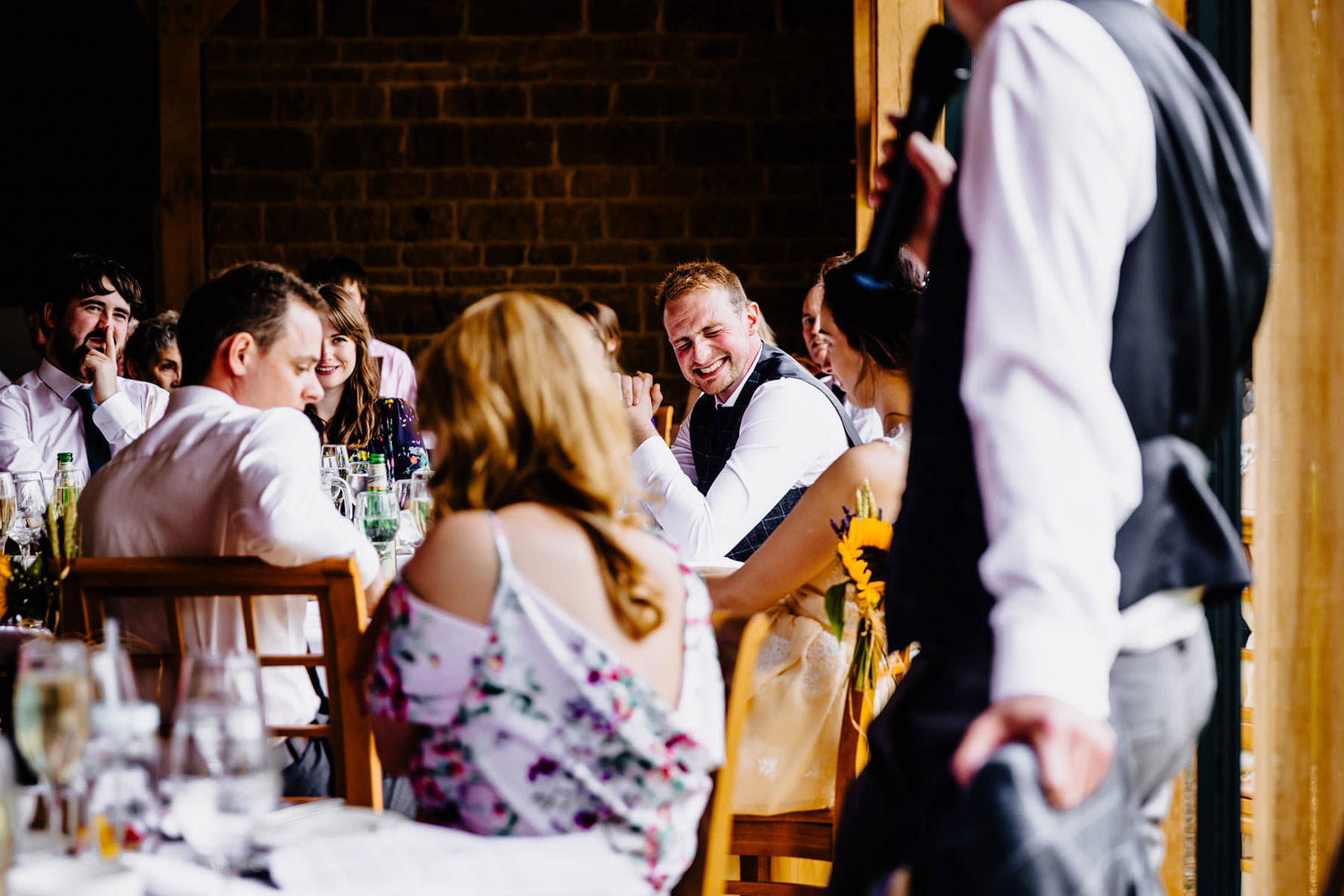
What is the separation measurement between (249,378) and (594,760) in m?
1.29

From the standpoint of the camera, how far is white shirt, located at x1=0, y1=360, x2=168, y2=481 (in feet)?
13.0

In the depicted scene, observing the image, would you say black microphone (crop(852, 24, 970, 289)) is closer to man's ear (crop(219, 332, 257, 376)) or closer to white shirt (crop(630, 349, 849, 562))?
man's ear (crop(219, 332, 257, 376))

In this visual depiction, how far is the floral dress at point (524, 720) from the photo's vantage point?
3.88ft

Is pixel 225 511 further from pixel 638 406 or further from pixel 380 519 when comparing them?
pixel 638 406

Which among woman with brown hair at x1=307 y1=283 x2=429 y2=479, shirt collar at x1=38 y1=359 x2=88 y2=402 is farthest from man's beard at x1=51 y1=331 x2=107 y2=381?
woman with brown hair at x1=307 y1=283 x2=429 y2=479

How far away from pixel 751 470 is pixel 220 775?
6.85 feet

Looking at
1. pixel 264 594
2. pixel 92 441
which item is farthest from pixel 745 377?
pixel 92 441

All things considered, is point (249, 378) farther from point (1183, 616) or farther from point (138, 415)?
point (138, 415)

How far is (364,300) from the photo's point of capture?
5.68m

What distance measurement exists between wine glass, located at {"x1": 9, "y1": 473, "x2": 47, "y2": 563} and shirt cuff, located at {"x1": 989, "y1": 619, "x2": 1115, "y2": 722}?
2129 mm

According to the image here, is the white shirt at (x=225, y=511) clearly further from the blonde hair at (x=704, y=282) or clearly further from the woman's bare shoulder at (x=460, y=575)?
the blonde hair at (x=704, y=282)

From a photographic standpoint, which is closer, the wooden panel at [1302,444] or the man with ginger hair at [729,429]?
the wooden panel at [1302,444]

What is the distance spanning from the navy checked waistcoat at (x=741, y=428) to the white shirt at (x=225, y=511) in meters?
1.28

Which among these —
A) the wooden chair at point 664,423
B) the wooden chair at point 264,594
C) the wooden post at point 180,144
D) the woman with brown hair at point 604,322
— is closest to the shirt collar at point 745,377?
the wooden chair at point 664,423
